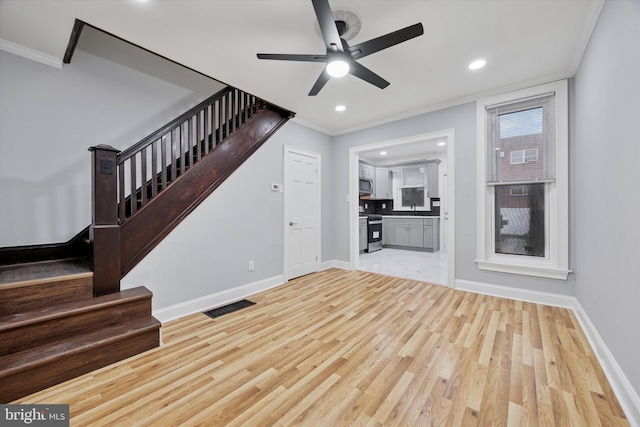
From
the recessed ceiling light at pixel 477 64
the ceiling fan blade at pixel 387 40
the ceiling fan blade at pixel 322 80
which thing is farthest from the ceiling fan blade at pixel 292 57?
the recessed ceiling light at pixel 477 64

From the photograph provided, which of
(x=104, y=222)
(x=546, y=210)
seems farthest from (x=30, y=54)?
(x=546, y=210)

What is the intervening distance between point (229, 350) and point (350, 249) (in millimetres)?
2950

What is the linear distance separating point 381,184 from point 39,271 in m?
6.87

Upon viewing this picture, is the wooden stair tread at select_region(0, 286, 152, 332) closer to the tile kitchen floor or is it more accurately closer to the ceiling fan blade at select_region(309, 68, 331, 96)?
the ceiling fan blade at select_region(309, 68, 331, 96)

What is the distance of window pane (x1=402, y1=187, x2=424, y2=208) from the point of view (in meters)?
7.16

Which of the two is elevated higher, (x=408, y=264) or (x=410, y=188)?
(x=410, y=188)

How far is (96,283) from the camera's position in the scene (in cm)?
205

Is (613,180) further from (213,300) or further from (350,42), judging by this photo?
(213,300)

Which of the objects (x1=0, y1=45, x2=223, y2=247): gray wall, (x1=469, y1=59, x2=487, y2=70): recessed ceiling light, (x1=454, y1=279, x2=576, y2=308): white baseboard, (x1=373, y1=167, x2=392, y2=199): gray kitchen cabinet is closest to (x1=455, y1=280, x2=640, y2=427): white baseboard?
(x1=454, y1=279, x2=576, y2=308): white baseboard

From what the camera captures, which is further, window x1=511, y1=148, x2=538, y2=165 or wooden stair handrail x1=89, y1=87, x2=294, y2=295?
window x1=511, y1=148, x2=538, y2=165

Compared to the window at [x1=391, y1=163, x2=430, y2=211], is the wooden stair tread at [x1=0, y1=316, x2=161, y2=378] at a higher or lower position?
lower

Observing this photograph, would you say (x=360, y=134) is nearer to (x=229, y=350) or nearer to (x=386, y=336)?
(x=386, y=336)

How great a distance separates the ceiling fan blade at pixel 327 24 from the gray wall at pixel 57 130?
→ 7.93 feet

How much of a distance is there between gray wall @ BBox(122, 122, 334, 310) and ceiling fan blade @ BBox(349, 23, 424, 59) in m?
1.98
